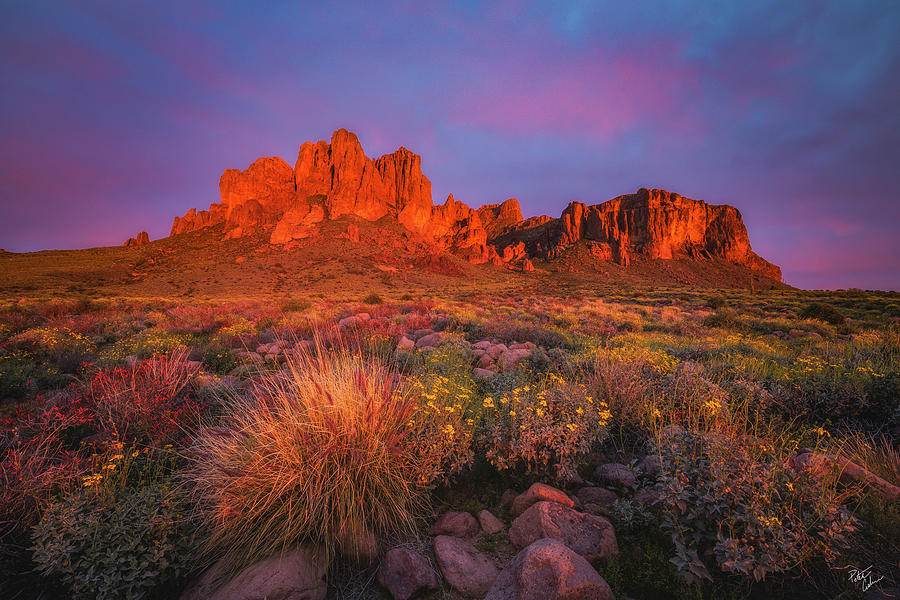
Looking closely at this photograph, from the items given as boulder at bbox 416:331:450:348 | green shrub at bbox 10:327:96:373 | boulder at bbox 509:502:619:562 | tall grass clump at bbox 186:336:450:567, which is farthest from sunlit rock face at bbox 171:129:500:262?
boulder at bbox 509:502:619:562

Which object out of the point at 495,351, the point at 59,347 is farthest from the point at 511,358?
the point at 59,347

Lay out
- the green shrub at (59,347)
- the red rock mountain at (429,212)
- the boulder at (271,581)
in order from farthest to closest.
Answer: the red rock mountain at (429,212), the green shrub at (59,347), the boulder at (271,581)

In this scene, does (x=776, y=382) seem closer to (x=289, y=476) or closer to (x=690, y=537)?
(x=690, y=537)

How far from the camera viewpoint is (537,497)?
305 cm

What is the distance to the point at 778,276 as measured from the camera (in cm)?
12506

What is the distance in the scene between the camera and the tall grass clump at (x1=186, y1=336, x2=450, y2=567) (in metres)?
2.77

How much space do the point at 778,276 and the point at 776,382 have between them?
546ft

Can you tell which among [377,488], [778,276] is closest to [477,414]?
[377,488]

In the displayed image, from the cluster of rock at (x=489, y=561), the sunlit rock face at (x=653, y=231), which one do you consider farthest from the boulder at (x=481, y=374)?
the sunlit rock face at (x=653, y=231)

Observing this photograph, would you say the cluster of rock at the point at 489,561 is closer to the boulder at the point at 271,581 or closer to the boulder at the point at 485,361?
the boulder at the point at 271,581

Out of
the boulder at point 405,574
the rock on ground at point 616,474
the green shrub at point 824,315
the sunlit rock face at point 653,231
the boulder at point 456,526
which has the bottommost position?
the boulder at point 405,574

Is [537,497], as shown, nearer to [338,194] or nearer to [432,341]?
[432,341]

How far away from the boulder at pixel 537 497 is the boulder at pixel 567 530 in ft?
0.44

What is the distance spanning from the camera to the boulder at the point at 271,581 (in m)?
2.37
